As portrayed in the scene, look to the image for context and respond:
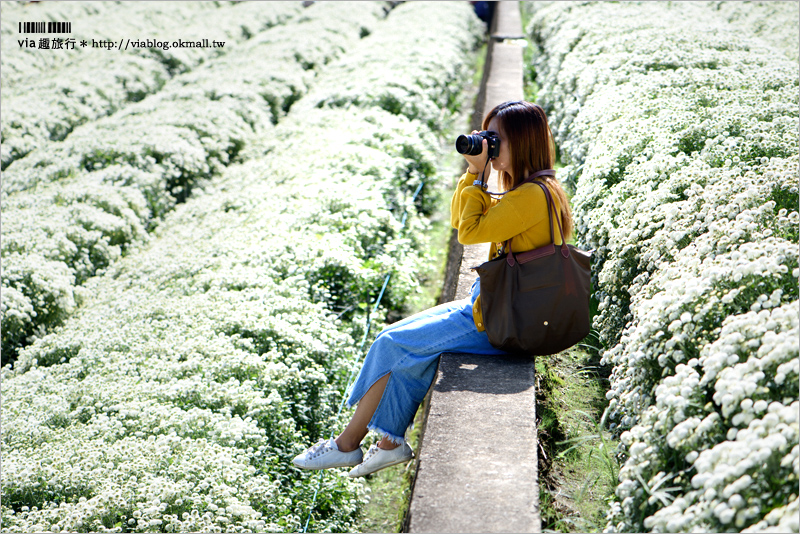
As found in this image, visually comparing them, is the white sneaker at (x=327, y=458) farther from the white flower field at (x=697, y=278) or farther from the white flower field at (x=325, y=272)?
the white flower field at (x=697, y=278)

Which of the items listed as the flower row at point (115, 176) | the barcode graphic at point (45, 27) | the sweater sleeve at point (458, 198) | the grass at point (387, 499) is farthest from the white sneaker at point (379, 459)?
the barcode graphic at point (45, 27)

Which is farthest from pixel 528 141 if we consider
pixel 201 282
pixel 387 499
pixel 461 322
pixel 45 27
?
pixel 45 27

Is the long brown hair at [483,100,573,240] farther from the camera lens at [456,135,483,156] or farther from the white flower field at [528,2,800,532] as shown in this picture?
the white flower field at [528,2,800,532]

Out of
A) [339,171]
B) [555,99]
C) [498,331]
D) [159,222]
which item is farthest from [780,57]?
[159,222]

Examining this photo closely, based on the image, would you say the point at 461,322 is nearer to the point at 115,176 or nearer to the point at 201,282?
the point at 201,282

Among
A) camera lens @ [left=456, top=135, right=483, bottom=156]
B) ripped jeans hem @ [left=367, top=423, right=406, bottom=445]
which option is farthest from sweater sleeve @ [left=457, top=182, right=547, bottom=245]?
ripped jeans hem @ [left=367, top=423, right=406, bottom=445]

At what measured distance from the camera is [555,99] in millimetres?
7414

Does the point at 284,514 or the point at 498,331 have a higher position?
the point at 498,331

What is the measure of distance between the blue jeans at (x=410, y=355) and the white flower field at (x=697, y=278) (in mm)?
688

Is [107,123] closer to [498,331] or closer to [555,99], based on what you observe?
[555,99]

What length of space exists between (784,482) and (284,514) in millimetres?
2582

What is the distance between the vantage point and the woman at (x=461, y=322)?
9.70ft

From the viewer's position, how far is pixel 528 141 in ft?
9.89

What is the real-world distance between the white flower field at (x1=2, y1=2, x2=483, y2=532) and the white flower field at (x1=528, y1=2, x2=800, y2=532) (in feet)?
6.01
